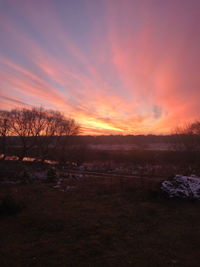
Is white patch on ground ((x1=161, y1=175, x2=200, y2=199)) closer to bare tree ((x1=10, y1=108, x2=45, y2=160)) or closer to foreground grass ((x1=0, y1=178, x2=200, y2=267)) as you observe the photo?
foreground grass ((x1=0, y1=178, x2=200, y2=267))

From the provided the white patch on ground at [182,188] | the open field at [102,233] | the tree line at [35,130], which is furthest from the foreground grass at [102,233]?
the tree line at [35,130]

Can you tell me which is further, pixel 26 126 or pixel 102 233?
pixel 26 126

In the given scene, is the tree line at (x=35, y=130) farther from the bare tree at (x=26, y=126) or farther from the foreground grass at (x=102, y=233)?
the foreground grass at (x=102, y=233)

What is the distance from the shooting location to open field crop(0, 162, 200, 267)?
489 cm

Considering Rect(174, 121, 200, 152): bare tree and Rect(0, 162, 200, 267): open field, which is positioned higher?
Rect(174, 121, 200, 152): bare tree

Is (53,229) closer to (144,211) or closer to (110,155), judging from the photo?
(144,211)

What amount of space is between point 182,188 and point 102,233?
19.6ft

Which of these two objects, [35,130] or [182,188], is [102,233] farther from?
[35,130]

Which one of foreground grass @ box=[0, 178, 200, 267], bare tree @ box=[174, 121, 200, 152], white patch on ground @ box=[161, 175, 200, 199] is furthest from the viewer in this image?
bare tree @ box=[174, 121, 200, 152]

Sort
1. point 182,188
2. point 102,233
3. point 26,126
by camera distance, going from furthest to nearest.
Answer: point 26,126
point 182,188
point 102,233

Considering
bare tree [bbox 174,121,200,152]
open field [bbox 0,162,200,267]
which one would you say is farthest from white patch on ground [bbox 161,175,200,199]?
bare tree [bbox 174,121,200,152]

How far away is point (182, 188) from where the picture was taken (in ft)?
34.0

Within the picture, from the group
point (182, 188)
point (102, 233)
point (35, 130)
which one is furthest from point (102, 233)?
point (35, 130)

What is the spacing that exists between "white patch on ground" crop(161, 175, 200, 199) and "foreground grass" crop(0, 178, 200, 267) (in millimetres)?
488
